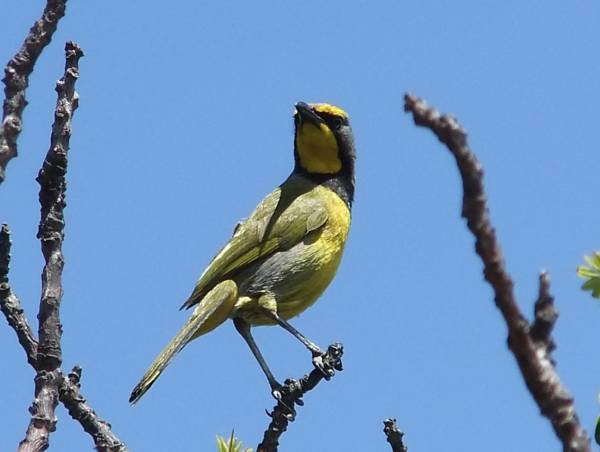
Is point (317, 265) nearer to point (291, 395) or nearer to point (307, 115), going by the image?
point (307, 115)

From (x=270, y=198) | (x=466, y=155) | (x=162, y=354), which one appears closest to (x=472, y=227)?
(x=466, y=155)

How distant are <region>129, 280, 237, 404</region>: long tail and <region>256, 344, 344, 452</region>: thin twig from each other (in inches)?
47.8

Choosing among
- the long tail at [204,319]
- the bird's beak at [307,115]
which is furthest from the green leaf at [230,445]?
the bird's beak at [307,115]

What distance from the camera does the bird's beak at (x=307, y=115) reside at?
8.95 meters

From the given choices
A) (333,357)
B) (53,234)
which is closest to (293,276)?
(333,357)

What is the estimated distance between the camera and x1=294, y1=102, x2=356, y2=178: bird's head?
914 cm

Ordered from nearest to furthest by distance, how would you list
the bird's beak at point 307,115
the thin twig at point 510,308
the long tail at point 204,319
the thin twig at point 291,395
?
the thin twig at point 510,308
the thin twig at point 291,395
the long tail at point 204,319
the bird's beak at point 307,115

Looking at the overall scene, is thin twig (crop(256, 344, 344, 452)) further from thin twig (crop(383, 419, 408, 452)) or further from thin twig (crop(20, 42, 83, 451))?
thin twig (crop(20, 42, 83, 451))

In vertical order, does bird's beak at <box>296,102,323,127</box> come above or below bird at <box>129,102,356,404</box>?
above

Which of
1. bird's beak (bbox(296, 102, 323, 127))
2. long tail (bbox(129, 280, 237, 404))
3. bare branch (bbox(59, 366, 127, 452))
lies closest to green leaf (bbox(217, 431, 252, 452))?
bare branch (bbox(59, 366, 127, 452))

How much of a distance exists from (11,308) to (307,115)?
5.84 meters

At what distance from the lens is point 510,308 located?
1.46 meters

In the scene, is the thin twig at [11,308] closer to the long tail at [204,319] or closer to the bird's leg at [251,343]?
the long tail at [204,319]

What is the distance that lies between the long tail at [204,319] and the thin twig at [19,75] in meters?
3.79
